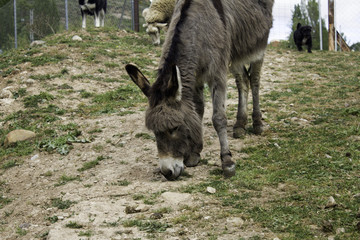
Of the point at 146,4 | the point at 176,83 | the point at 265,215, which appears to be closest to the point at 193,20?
the point at 176,83

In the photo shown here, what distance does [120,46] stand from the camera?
10891mm

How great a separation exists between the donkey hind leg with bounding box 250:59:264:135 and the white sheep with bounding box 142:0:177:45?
646 cm

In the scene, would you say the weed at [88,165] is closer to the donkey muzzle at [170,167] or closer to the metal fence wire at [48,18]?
the donkey muzzle at [170,167]

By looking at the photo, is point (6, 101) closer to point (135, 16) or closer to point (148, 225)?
point (148, 225)

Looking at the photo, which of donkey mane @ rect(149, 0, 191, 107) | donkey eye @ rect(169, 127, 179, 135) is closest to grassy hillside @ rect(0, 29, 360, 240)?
donkey eye @ rect(169, 127, 179, 135)

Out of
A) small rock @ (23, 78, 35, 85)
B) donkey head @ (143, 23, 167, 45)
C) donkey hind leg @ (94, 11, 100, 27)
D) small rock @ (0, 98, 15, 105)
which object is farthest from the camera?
donkey hind leg @ (94, 11, 100, 27)

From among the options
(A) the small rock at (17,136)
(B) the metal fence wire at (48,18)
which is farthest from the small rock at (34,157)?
(B) the metal fence wire at (48,18)

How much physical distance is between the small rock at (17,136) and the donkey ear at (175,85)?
10.4 ft

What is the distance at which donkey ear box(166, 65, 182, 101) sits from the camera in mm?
3760

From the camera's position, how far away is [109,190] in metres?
4.07

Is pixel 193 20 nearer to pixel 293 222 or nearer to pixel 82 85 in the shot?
pixel 293 222

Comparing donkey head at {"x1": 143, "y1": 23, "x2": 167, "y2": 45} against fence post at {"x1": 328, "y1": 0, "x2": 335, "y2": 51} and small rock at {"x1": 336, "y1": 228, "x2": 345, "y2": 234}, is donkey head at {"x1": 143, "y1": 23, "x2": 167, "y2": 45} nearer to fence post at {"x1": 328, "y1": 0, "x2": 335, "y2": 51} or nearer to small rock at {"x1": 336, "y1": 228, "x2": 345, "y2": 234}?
fence post at {"x1": 328, "y1": 0, "x2": 335, "y2": 51}

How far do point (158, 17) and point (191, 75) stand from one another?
8.46 metres

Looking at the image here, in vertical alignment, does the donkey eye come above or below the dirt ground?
above
